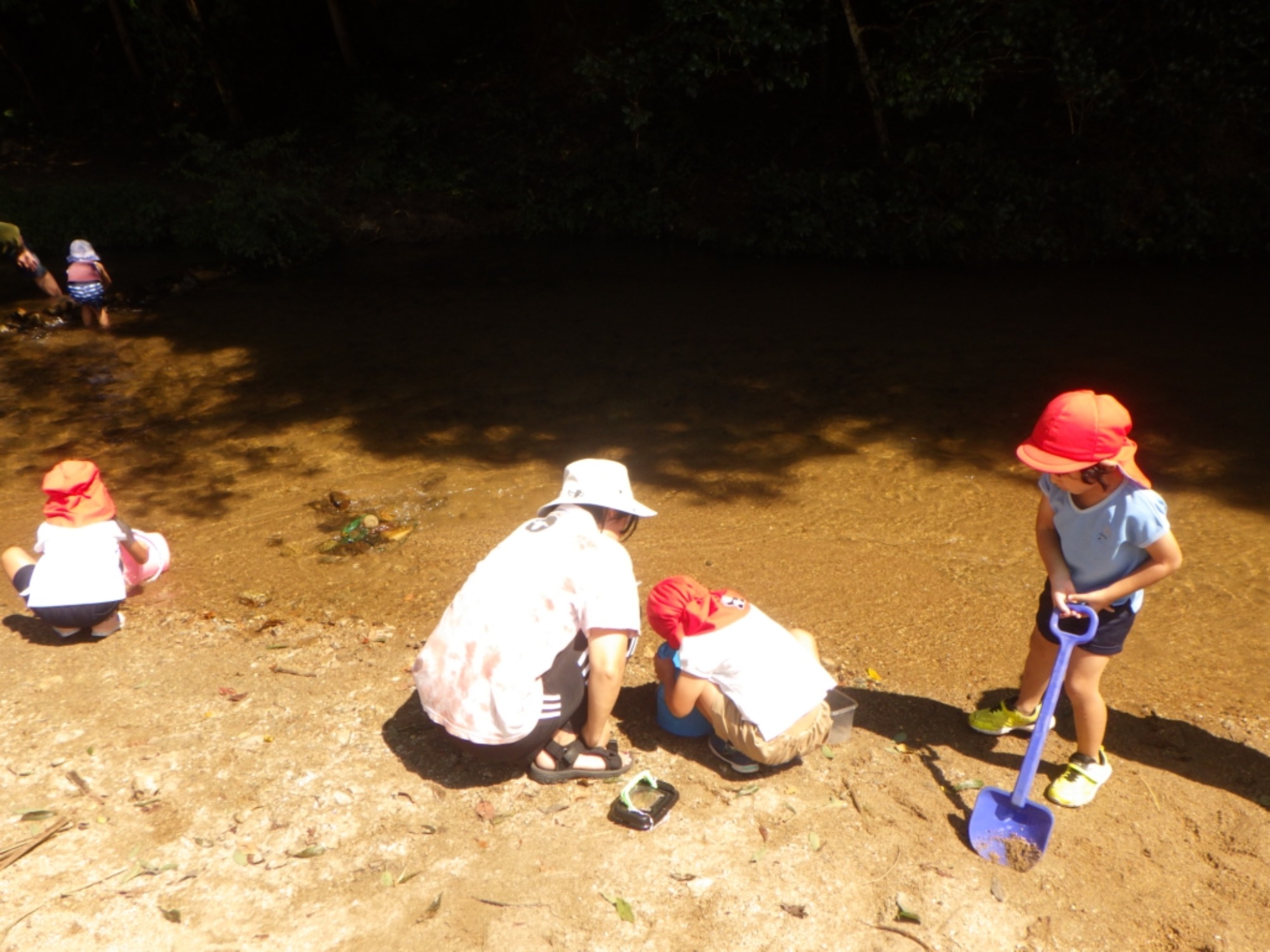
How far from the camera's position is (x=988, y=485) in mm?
5598

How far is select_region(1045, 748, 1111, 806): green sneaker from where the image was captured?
3111mm

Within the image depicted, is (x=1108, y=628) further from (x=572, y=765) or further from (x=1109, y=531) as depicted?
(x=572, y=765)

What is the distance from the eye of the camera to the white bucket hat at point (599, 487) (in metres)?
2.93

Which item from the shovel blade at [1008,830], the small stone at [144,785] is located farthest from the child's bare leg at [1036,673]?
the small stone at [144,785]

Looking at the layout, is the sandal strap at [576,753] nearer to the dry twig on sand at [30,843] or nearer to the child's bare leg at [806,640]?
the child's bare leg at [806,640]

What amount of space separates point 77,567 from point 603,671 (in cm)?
245

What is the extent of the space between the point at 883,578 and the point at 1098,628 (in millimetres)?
1710

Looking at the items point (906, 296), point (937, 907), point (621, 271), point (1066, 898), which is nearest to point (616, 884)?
point (937, 907)

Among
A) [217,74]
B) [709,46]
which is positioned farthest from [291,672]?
[217,74]

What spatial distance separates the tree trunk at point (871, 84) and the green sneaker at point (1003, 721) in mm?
8802

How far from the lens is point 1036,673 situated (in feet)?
11.0

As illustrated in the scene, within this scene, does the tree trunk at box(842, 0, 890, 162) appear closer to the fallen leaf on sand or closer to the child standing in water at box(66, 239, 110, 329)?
the child standing in water at box(66, 239, 110, 329)

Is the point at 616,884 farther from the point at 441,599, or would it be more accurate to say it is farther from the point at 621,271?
the point at 621,271

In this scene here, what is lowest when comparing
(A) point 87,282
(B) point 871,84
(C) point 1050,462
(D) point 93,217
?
(C) point 1050,462
